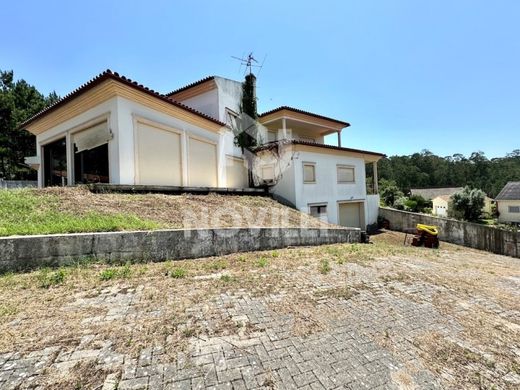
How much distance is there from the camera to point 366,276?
17.2ft

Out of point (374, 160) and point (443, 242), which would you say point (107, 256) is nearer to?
point (443, 242)

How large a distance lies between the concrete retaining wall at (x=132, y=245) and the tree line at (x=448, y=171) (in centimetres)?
6812

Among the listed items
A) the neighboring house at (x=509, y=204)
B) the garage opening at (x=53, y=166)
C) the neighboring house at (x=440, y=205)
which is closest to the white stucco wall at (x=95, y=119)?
the garage opening at (x=53, y=166)

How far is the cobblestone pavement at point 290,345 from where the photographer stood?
221 centimetres

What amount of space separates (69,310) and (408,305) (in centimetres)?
458

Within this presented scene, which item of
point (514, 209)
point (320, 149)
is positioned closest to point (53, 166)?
point (320, 149)

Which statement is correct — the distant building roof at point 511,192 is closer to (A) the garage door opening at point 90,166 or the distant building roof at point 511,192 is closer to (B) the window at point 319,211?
(B) the window at point 319,211

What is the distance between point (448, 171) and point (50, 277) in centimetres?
Result: 9157

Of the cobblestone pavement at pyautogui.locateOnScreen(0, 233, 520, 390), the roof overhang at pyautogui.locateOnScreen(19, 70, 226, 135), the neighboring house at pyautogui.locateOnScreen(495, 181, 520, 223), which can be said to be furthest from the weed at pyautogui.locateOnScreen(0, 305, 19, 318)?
the neighboring house at pyautogui.locateOnScreen(495, 181, 520, 223)

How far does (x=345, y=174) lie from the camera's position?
56.5 ft

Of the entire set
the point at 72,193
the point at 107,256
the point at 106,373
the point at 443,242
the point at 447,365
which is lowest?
the point at 443,242

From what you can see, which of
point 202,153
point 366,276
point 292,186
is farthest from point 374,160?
point 366,276

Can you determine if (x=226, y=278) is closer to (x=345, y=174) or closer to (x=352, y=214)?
(x=345, y=174)

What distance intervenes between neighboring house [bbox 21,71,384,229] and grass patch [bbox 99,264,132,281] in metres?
5.36
